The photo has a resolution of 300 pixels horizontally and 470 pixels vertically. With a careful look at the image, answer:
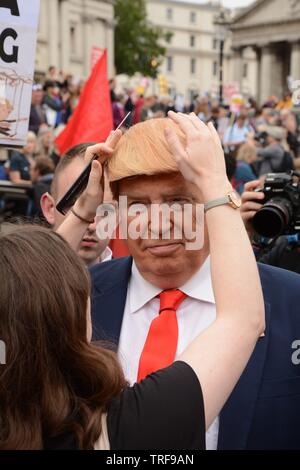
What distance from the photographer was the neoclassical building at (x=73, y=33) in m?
39.6

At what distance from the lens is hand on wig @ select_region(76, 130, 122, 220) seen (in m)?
2.04

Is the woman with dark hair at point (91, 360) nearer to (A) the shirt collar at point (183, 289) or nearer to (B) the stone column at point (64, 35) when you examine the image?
(A) the shirt collar at point (183, 289)

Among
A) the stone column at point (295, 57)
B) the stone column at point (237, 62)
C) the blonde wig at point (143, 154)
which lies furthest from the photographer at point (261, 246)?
the stone column at point (237, 62)

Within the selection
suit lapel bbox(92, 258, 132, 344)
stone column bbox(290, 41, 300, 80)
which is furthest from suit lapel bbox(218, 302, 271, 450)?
stone column bbox(290, 41, 300, 80)

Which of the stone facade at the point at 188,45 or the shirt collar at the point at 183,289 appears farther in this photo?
the stone facade at the point at 188,45

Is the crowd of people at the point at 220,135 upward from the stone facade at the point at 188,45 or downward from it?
downward

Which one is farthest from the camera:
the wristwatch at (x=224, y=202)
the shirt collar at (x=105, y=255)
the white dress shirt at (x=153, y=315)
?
the shirt collar at (x=105, y=255)

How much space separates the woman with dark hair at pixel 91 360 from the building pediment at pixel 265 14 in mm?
48584

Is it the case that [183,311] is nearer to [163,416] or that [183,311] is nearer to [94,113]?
[163,416]

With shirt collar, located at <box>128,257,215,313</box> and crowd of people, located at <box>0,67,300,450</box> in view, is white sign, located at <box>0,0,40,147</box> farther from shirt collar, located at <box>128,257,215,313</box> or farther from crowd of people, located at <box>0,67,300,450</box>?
shirt collar, located at <box>128,257,215,313</box>

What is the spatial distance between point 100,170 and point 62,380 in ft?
2.49

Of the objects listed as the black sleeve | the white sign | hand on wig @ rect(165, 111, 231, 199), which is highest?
the white sign
